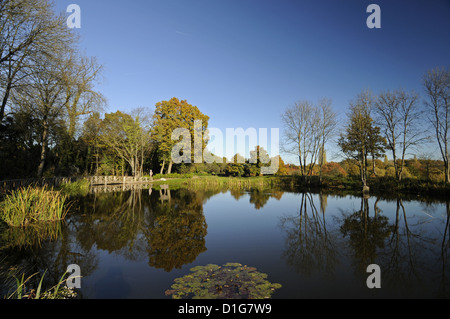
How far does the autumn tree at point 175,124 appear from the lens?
104 ft

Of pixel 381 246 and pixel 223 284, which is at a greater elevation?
pixel 223 284

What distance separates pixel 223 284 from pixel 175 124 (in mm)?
29627

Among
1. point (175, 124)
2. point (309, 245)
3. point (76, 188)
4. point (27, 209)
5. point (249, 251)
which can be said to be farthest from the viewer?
point (175, 124)

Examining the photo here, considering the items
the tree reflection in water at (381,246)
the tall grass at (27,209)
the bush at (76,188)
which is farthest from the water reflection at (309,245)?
the bush at (76,188)

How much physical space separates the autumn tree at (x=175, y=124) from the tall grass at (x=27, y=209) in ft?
78.0

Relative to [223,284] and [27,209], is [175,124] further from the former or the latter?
[223,284]

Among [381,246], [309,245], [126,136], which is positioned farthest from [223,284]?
[126,136]

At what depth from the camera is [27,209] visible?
23.2 ft

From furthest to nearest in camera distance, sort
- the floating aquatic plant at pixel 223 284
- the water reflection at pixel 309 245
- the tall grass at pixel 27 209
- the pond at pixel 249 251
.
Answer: the tall grass at pixel 27 209, the water reflection at pixel 309 245, the pond at pixel 249 251, the floating aquatic plant at pixel 223 284

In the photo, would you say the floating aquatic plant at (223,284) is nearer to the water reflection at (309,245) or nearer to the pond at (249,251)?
the pond at (249,251)

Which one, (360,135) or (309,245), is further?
(360,135)

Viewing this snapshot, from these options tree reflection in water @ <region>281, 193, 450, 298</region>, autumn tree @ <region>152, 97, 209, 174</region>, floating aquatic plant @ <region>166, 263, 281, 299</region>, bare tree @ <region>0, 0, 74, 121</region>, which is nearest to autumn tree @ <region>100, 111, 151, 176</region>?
autumn tree @ <region>152, 97, 209, 174</region>
